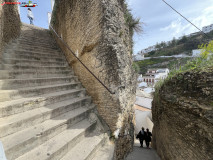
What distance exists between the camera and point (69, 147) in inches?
74.3

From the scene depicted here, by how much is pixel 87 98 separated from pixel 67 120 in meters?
0.98

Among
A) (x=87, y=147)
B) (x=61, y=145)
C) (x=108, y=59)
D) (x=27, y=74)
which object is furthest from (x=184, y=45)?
(x=61, y=145)

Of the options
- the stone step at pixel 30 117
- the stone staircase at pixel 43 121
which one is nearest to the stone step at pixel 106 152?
the stone staircase at pixel 43 121

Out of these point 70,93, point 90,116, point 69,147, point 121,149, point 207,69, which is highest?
point 207,69

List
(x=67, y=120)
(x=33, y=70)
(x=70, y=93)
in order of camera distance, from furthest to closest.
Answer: (x=33, y=70)
(x=70, y=93)
(x=67, y=120)

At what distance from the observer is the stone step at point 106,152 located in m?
2.01

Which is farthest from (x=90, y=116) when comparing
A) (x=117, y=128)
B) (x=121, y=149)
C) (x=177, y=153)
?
(x=177, y=153)

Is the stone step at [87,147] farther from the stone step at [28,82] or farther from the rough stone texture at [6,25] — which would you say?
the rough stone texture at [6,25]

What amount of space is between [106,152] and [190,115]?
1989 mm

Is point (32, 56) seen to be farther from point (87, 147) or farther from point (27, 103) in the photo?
point (87, 147)

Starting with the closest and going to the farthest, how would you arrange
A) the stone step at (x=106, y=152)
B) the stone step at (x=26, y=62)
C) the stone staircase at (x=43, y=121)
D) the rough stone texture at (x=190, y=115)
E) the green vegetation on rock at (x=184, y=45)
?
the stone staircase at (x=43, y=121)
the rough stone texture at (x=190, y=115)
the stone step at (x=106, y=152)
the stone step at (x=26, y=62)
the green vegetation on rock at (x=184, y=45)

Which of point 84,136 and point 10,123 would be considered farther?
point 84,136

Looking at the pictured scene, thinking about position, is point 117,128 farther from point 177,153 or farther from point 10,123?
point 10,123

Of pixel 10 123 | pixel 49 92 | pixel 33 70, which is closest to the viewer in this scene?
pixel 10 123
